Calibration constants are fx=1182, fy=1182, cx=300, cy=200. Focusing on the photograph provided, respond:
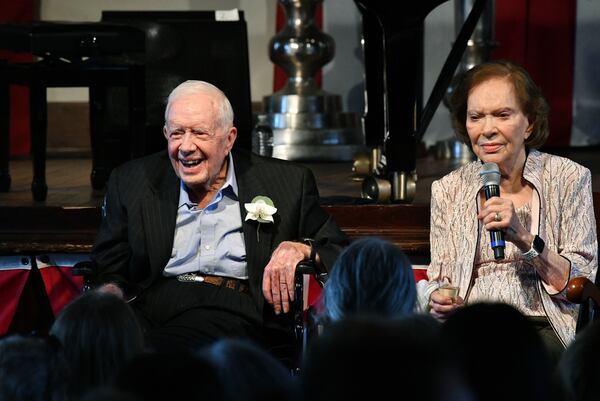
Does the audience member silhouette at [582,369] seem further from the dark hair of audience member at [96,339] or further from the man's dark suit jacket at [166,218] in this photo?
the man's dark suit jacket at [166,218]

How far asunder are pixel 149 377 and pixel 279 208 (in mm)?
1902

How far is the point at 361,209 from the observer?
429cm

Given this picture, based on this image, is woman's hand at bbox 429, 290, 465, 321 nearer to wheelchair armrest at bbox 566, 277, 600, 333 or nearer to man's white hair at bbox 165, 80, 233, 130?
wheelchair armrest at bbox 566, 277, 600, 333

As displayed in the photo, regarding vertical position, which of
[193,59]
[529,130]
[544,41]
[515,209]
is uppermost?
[544,41]

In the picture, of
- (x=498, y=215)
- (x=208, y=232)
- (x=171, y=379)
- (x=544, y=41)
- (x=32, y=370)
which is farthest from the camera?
(x=544, y=41)

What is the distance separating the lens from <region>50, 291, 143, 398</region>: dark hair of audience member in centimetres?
196

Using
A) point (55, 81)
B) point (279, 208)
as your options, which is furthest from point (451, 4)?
point (279, 208)

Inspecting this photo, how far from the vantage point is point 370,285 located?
2232 mm

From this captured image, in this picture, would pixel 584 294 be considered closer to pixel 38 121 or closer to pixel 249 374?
pixel 249 374

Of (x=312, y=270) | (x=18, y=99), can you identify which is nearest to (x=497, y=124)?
(x=312, y=270)

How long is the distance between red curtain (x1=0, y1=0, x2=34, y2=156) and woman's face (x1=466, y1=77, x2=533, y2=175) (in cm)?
444

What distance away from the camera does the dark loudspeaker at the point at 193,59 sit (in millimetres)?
5371

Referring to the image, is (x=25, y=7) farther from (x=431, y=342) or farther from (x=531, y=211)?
(x=431, y=342)

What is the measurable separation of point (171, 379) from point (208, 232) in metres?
1.83
